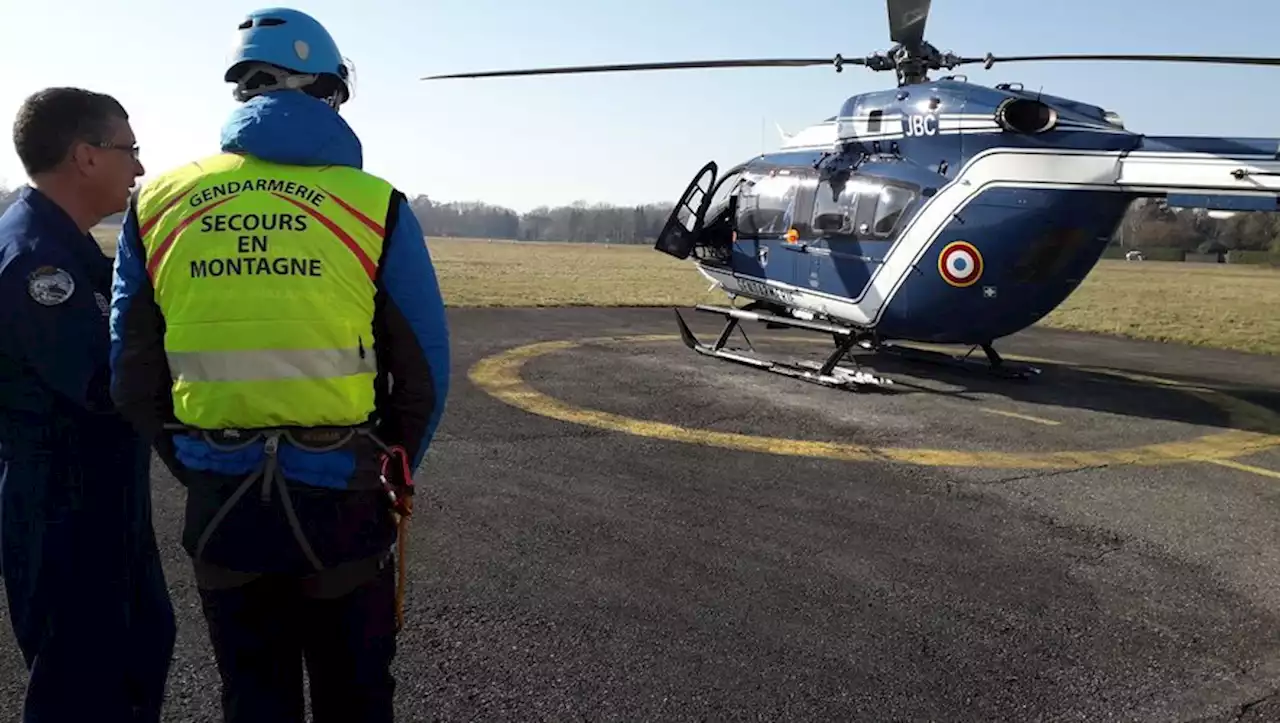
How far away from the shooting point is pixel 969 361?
38.1ft

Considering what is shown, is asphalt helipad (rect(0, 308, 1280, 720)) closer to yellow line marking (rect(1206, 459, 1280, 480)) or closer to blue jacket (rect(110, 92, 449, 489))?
yellow line marking (rect(1206, 459, 1280, 480))

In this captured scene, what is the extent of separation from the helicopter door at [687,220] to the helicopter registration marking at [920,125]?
12.0ft

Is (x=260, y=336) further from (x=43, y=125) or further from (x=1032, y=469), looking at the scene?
(x=1032, y=469)

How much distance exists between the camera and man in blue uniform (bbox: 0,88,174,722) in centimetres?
237

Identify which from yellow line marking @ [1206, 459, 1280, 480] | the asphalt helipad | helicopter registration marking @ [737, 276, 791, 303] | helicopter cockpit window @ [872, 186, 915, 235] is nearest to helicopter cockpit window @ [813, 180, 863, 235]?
helicopter cockpit window @ [872, 186, 915, 235]

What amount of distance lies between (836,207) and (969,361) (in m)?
2.97

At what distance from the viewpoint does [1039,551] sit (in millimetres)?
5047

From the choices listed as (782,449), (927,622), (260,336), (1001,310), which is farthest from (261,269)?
(1001,310)

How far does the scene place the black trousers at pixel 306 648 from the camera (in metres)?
2.13

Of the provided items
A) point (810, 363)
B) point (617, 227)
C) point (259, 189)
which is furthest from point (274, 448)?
point (617, 227)

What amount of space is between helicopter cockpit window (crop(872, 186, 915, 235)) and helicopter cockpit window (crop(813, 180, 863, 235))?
1.21 feet

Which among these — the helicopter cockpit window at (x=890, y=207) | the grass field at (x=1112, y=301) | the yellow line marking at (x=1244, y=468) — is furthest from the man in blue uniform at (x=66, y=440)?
the grass field at (x=1112, y=301)

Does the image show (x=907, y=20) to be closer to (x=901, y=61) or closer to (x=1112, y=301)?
(x=901, y=61)

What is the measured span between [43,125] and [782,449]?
571 centimetres
